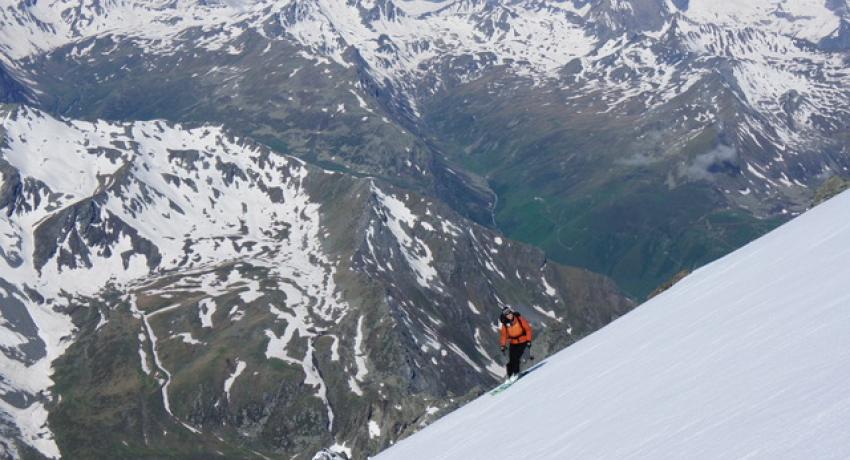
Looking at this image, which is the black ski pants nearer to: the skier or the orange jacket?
the skier

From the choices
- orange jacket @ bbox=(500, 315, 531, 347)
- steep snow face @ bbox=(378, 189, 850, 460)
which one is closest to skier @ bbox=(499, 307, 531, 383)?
orange jacket @ bbox=(500, 315, 531, 347)

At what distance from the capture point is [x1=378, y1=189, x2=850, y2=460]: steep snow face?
42.9 ft

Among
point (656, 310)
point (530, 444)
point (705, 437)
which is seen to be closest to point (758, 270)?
point (656, 310)

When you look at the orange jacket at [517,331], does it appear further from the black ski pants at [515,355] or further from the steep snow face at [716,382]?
the steep snow face at [716,382]

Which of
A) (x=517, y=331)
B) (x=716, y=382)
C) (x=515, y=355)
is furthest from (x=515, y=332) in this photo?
(x=716, y=382)

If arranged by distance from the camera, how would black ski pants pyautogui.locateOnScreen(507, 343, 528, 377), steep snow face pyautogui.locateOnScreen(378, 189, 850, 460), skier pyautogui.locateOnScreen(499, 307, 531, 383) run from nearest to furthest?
1. steep snow face pyautogui.locateOnScreen(378, 189, 850, 460)
2. skier pyautogui.locateOnScreen(499, 307, 531, 383)
3. black ski pants pyautogui.locateOnScreen(507, 343, 528, 377)

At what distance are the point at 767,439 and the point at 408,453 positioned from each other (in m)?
23.4

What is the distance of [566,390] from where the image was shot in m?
27.3

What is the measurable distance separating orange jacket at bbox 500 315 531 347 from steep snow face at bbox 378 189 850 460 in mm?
2675

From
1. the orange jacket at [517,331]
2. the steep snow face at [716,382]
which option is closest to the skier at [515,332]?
the orange jacket at [517,331]

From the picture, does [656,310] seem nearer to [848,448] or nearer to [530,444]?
[530,444]

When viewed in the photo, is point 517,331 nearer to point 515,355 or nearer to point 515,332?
point 515,332

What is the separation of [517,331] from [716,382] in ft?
67.8

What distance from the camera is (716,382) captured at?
1758 centimetres
